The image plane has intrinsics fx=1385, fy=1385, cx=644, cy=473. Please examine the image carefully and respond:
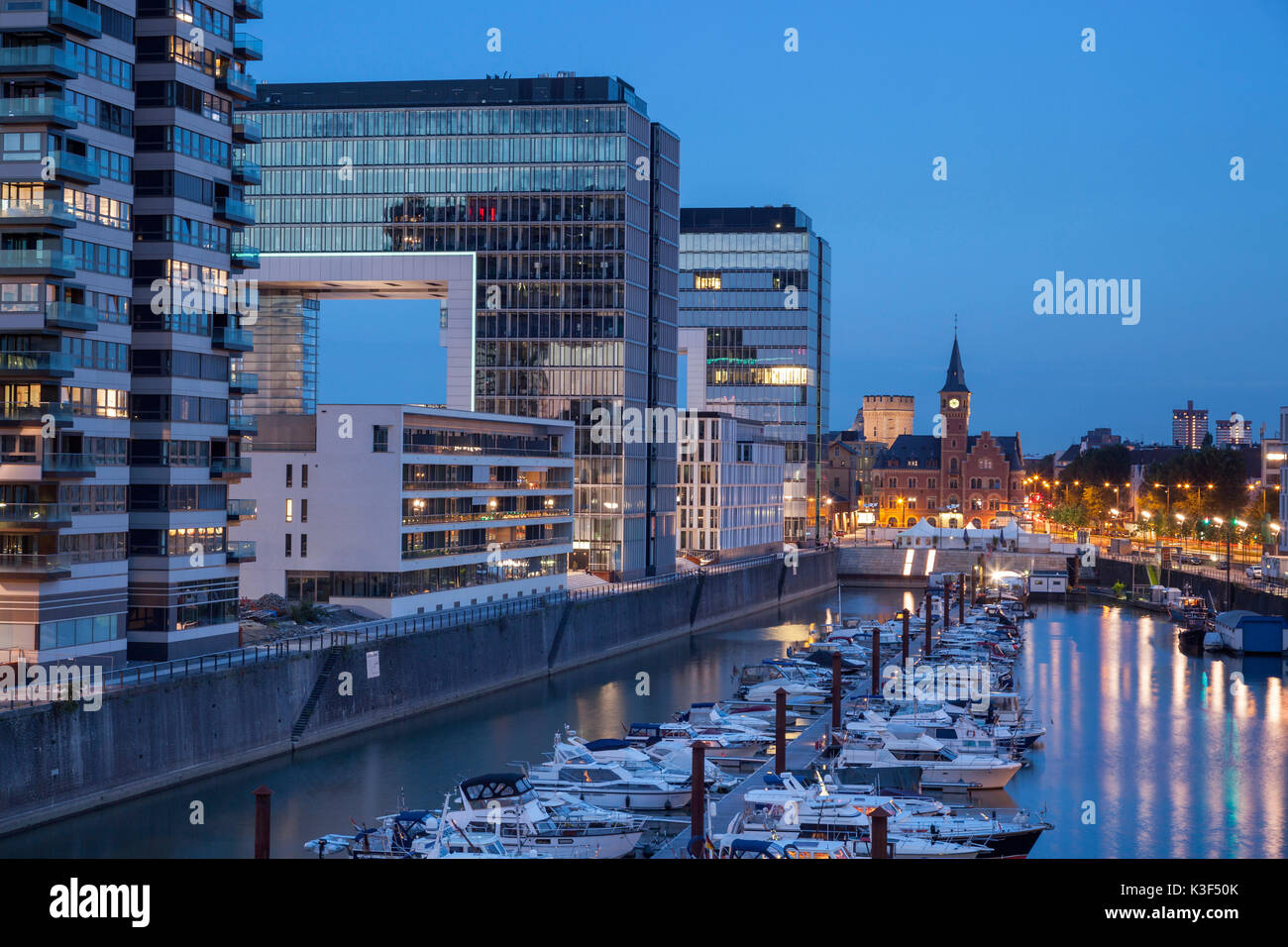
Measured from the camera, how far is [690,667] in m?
84.6

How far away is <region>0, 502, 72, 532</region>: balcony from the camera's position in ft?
149

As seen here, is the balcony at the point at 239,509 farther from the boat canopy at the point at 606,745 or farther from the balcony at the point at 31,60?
the balcony at the point at 31,60

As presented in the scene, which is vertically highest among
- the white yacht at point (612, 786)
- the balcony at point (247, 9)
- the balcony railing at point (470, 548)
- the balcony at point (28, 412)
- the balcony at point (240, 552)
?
the balcony at point (247, 9)

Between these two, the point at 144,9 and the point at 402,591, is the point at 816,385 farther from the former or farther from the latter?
the point at 144,9

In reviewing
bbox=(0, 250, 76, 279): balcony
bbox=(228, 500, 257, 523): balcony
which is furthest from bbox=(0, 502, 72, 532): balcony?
bbox=(228, 500, 257, 523): balcony

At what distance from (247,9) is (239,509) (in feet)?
67.2

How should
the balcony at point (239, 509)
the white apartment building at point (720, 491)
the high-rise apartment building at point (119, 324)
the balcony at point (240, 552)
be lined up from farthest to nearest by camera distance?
the white apartment building at point (720, 491) < the balcony at point (239, 509) < the balcony at point (240, 552) < the high-rise apartment building at point (119, 324)

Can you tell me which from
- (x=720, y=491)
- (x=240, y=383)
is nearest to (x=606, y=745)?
(x=240, y=383)

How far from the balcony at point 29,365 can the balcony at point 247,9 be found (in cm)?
1810

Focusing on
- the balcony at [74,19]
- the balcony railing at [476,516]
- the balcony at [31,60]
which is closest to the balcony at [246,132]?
the balcony at [74,19]

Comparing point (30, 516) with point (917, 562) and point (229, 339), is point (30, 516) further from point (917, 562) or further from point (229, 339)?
point (917, 562)

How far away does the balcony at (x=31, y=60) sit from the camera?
45531mm
